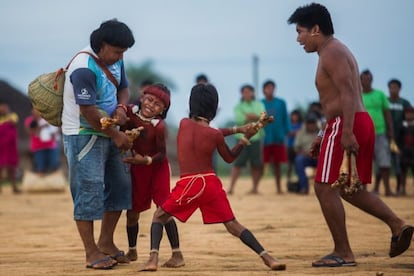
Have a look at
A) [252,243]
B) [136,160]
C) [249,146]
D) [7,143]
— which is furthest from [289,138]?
[252,243]

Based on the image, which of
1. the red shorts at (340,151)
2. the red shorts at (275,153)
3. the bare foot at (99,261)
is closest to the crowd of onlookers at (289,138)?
the red shorts at (275,153)

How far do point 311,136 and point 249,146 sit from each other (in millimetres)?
1265

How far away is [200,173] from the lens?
24.2 feet

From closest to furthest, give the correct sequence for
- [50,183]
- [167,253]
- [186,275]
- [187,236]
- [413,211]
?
[186,275] < [167,253] < [187,236] < [413,211] < [50,183]

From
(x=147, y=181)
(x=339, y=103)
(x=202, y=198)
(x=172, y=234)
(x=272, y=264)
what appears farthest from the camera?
(x=147, y=181)

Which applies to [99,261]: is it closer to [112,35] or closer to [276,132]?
[112,35]

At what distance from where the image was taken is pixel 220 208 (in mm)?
7289

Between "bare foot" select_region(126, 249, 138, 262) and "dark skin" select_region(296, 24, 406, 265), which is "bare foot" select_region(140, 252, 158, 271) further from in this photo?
"dark skin" select_region(296, 24, 406, 265)

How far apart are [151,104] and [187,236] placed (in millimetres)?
2750

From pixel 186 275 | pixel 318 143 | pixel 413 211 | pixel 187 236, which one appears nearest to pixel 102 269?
pixel 186 275

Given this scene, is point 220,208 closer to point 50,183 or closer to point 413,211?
point 413,211

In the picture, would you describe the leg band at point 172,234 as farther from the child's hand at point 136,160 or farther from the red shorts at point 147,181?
the child's hand at point 136,160

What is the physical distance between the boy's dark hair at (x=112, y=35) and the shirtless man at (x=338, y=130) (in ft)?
4.30

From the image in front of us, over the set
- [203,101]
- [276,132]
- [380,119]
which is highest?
[203,101]
